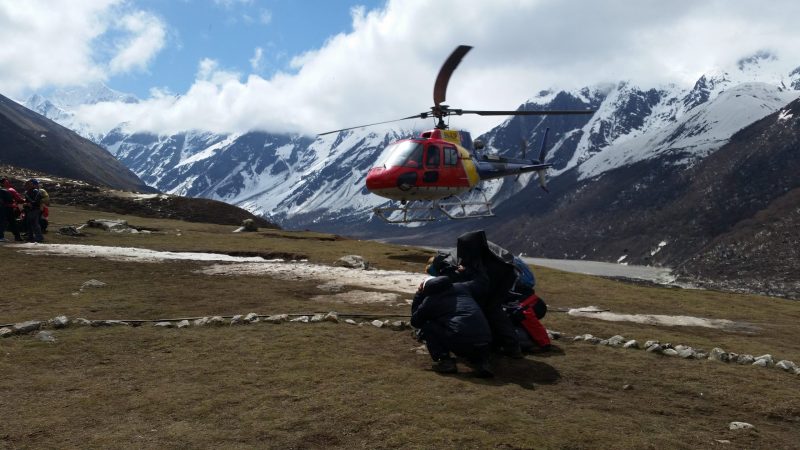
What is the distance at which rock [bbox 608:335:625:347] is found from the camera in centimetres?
1549

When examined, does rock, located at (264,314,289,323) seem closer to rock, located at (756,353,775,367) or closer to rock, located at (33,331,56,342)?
rock, located at (33,331,56,342)

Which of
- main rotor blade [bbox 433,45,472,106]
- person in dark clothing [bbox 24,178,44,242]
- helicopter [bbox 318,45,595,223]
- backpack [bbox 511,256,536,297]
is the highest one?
main rotor blade [bbox 433,45,472,106]

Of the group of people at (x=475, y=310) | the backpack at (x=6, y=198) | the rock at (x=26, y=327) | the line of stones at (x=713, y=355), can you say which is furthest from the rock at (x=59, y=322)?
the backpack at (x=6, y=198)

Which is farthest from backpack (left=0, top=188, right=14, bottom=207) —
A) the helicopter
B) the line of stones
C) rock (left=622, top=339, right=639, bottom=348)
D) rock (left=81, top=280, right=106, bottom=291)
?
rock (left=622, top=339, right=639, bottom=348)

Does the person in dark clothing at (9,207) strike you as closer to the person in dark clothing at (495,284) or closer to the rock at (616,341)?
the person in dark clothing at (495,284)

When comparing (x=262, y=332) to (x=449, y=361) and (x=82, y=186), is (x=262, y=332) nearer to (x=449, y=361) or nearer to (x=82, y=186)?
(x=449, y=361)

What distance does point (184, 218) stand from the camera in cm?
7331

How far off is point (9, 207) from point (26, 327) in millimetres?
20805

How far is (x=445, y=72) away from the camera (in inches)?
1228

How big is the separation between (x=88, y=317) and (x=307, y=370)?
26.7 ft

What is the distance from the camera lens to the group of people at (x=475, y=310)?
39.2 ft

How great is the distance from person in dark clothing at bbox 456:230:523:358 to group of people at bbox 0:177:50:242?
85.6ft

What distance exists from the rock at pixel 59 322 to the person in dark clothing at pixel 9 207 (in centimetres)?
1898

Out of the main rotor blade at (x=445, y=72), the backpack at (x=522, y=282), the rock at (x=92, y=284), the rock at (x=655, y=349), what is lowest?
the rock at (x=655, y=349)
